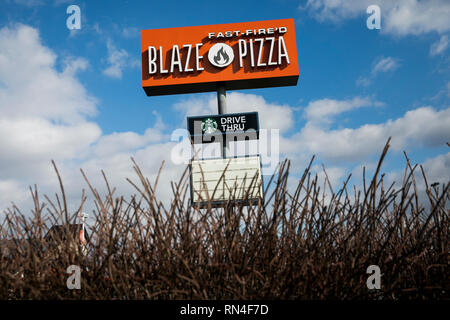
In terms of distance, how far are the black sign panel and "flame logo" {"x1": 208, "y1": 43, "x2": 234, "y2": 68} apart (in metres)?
2.56

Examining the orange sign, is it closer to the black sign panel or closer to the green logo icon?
the black sign panel

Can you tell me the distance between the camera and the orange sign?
15055 millimetres

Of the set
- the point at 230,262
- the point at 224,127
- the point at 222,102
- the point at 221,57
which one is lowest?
the point at 230,262

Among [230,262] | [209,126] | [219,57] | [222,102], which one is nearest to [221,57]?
[219,57]

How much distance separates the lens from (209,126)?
13734mm

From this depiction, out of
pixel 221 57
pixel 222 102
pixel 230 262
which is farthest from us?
pixel 221 57

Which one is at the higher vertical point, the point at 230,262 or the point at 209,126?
the point at 209,126

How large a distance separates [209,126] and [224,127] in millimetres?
556

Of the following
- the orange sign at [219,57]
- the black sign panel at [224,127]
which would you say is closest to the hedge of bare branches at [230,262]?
the black sign panel at [224,127]

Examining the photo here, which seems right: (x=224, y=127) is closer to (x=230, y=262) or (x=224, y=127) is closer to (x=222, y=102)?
(x=222, y=102)

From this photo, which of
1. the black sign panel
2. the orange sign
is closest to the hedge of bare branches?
the black sign panel
